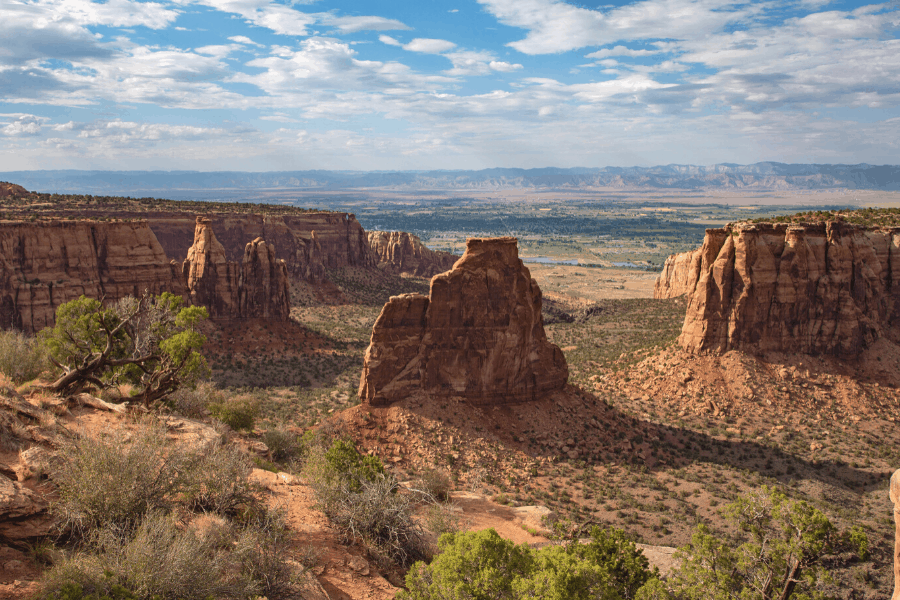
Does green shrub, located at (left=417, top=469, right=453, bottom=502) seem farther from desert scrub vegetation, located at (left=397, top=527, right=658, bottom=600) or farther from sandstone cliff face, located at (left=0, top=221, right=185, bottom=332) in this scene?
sandstone cliff face, located at (left=0, top=221, right=185, bottom=332)

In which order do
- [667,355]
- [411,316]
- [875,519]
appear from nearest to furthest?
[875,519] → [411,316] → [667,355]

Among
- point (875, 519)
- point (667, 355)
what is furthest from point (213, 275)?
point (875, 519)

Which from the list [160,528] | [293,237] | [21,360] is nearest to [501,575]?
[160,528]

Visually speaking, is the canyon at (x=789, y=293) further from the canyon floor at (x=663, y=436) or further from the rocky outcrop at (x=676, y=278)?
the rocky outcrop at (x=676, y=278)

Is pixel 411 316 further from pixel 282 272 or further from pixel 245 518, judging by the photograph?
pixel 282 272

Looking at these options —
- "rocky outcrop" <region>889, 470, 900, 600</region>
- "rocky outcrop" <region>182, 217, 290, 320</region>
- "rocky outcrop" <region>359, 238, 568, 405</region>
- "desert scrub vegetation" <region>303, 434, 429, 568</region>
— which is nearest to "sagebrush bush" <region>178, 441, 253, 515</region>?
"desert scrub vegetation" <region>303, 434, 429, 568</region>

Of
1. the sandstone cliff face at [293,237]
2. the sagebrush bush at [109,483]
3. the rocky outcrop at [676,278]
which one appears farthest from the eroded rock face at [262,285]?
the rocky outcrop at [676,278]

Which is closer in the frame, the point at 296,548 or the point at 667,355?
the point at 296,548

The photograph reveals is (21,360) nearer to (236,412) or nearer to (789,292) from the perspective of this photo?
(236,412)
